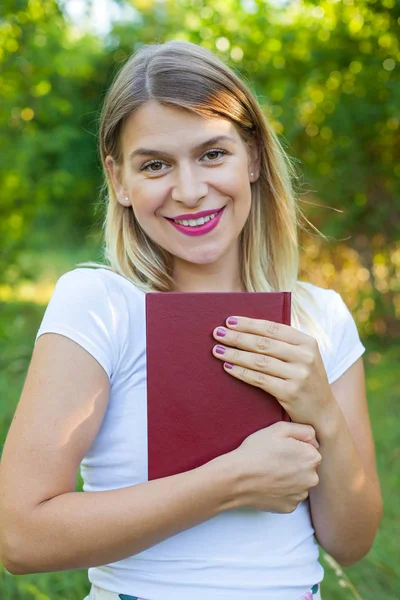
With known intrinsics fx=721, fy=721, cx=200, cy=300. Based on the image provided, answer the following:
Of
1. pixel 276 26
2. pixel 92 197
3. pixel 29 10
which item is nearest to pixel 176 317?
pixel 29 10

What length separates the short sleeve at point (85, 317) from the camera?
139 centimetres

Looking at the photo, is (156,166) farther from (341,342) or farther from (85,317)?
(341,342)

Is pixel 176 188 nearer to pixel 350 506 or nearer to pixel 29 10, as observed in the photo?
pixel 350 506

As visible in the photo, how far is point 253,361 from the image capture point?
4.46 feet

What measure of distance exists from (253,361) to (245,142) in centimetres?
65

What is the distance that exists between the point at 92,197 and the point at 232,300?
853 centimetres

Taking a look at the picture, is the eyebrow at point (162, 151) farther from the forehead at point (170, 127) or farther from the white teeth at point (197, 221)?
the white teeth at point (197, 221)

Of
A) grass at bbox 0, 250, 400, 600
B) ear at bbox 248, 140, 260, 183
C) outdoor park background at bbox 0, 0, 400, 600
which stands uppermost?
outdoor park background at bbox 0, 0, 400, 600

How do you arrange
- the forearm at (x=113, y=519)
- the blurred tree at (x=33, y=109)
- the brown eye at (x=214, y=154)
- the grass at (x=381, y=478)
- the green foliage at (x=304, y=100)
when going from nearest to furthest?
the forearm at (x=113, y=519), the brown eye at (x=214, y=154), the grass at (x=381, y=478), the blurred tree at (x=33, y=109), the green foliage at (x=304, y=100)

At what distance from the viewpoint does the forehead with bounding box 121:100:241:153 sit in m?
1.55

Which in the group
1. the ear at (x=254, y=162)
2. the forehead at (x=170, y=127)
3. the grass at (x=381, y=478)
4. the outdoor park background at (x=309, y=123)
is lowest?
the grass at (x=381, y=478)

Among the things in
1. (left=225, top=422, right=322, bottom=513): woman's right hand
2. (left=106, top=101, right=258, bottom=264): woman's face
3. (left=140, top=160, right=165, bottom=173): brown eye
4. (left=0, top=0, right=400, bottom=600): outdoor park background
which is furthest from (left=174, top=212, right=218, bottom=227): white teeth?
(left=0, top=0, right=400, bottom=600): outdoor park background

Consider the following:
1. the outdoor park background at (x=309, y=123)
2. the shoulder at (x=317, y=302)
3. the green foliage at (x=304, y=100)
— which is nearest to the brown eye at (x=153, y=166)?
the shoulder at (x=317, y=302)

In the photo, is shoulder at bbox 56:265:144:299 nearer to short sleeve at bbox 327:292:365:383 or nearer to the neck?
the neck
